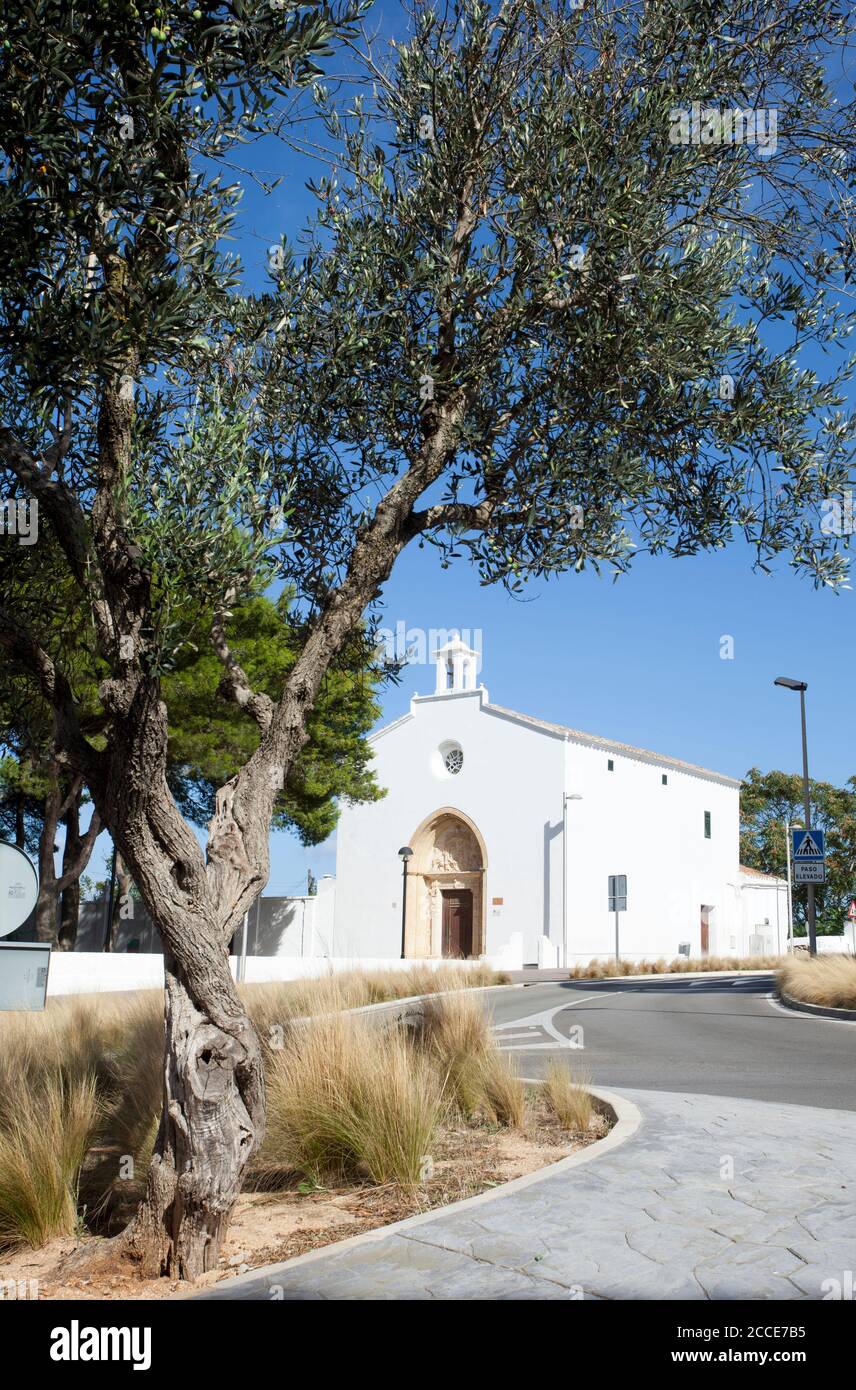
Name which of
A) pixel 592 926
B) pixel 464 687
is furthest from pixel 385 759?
pixel 592 926

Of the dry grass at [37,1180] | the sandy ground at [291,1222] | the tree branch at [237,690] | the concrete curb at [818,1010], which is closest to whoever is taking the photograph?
the sandy ground at [291,1222]

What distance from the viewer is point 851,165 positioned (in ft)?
24.9

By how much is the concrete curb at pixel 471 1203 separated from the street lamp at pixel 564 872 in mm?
30164

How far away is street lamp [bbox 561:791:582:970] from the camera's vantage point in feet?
121

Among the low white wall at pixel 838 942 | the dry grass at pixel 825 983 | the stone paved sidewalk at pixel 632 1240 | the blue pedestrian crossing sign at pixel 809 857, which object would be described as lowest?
the low white wall at pixel 838 942

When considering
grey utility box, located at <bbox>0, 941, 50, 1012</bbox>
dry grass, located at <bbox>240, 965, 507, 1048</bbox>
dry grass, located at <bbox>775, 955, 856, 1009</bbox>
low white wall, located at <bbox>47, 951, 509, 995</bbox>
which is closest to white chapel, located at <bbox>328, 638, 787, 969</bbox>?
low white wall, located at <bbox>47, 951, 509, 995</bbox>

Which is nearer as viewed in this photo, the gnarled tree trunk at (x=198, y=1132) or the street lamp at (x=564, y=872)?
the gnarled tree trunk at (x=198, y=1132)

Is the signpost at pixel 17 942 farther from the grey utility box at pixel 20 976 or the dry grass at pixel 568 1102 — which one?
the dry grass at pixel 568 1102

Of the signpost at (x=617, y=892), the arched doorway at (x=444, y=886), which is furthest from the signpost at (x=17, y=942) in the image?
the arched doorway at (x=444, y=886)

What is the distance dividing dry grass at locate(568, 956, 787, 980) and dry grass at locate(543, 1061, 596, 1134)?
2266 centimetres

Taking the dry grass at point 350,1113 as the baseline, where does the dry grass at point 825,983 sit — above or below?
below

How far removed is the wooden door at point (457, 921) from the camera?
4097cm
